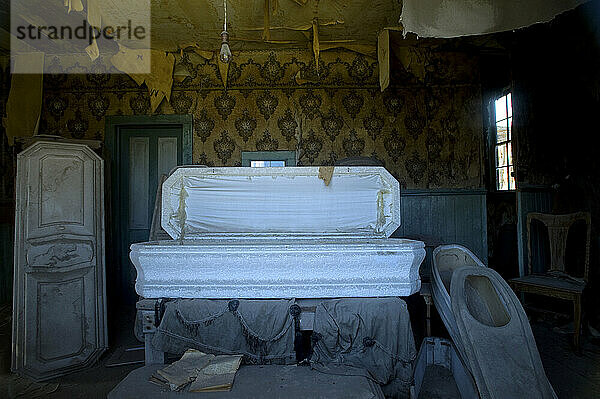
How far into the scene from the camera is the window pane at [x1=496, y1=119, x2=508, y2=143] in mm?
4671

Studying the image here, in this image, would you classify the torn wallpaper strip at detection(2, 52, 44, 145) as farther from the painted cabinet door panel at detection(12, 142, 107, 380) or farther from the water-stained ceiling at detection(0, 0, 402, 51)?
the painted cabinet door panel at detection(12, 142, 107, 380)

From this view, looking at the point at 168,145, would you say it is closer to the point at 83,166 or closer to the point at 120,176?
the point at 120,176

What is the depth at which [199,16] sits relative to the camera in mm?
3752

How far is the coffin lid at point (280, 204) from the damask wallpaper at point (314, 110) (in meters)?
1.66

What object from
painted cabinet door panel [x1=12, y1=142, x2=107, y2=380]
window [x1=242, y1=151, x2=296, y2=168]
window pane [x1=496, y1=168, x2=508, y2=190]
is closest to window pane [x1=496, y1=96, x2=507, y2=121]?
window pane [x1=496, y1=168, x2=508, y2=190]

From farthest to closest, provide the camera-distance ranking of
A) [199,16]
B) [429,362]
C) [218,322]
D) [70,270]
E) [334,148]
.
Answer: [334,148], [199,16], [70,270], [429,362], [218,322]

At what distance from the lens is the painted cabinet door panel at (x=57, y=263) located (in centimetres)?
289

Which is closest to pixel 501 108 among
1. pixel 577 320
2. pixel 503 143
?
pixel 503 143

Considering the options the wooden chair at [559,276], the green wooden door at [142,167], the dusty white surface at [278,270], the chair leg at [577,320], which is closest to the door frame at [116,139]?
the green wooden door at [142,167]

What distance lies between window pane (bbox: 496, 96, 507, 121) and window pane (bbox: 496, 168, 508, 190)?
0.65 meters

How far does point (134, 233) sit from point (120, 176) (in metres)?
0.70

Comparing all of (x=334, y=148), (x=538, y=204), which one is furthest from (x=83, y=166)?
(x=538, y=204)

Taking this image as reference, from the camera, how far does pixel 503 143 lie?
475 centimetres

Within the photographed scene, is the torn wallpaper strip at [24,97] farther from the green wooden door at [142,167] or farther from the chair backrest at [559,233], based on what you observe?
the chair backrest at [559,233]
